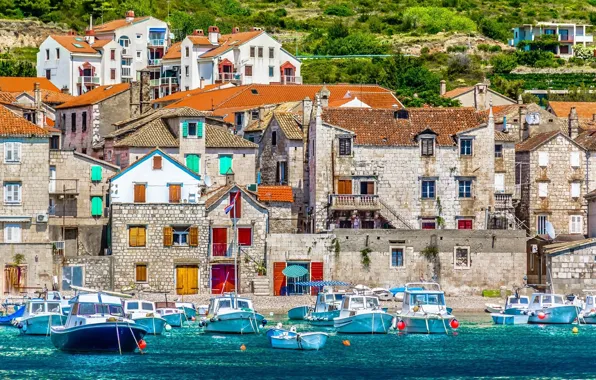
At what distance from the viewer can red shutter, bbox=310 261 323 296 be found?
348 ft

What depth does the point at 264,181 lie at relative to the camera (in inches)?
4562

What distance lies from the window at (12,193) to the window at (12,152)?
1.45 metres

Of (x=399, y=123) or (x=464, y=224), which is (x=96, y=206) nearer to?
(x=399, y=123)

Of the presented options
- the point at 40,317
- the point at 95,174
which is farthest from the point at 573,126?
the point at 40,317

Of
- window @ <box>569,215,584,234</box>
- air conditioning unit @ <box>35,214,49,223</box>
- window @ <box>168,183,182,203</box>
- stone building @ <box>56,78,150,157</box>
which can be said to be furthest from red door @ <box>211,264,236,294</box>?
stone building @ <box>56,78,150,157</box>

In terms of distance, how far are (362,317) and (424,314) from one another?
10.4ft

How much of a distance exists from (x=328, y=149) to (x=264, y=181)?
7549mm

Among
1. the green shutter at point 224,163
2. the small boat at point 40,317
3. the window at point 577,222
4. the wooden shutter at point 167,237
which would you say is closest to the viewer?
the small boat at point 40,317

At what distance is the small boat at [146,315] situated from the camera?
8881 centimetres

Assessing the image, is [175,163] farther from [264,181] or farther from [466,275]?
[466,275]

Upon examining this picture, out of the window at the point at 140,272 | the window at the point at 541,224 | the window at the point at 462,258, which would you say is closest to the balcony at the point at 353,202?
the window at the point at 462,258

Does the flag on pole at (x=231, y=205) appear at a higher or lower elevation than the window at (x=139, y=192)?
lower

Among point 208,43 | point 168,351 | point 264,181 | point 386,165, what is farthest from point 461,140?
point 208,43

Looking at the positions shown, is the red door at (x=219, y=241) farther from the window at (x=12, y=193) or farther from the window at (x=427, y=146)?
the window at (x=427, y=146)
